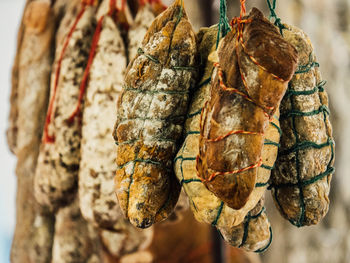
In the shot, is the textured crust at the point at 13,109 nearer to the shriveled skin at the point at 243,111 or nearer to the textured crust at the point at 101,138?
the textured crust at the point at 101,138

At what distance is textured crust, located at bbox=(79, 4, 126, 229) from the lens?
0.90 m

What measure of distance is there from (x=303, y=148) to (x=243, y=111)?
0.16 meters

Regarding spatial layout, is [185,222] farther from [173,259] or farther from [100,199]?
[100,199]

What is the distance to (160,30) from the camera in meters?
0.61

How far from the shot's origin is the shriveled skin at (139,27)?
948 millimetres

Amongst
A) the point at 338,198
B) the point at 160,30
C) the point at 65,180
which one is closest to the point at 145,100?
the point at 160,30

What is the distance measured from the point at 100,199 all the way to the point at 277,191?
424 millimetres

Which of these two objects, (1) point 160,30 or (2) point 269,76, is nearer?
(2) point 269,76

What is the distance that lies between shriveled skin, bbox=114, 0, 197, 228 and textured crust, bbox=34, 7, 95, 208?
1.34 feet

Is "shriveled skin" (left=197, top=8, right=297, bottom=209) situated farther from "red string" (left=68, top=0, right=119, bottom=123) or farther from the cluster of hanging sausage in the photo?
"red string" (left=68, top=0, right=119, bottom=123)

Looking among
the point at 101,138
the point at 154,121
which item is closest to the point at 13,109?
the point at 101,138

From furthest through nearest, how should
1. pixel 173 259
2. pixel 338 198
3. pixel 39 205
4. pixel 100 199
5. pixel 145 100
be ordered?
pixel 338 198 < pixel 173 259 < pixel 39 205 < pixel 100 199 < pixel 145 100

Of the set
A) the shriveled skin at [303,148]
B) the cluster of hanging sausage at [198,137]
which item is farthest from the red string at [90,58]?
the shriveled skin at [303,148]

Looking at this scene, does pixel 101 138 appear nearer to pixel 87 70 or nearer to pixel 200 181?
pixel 87 70
